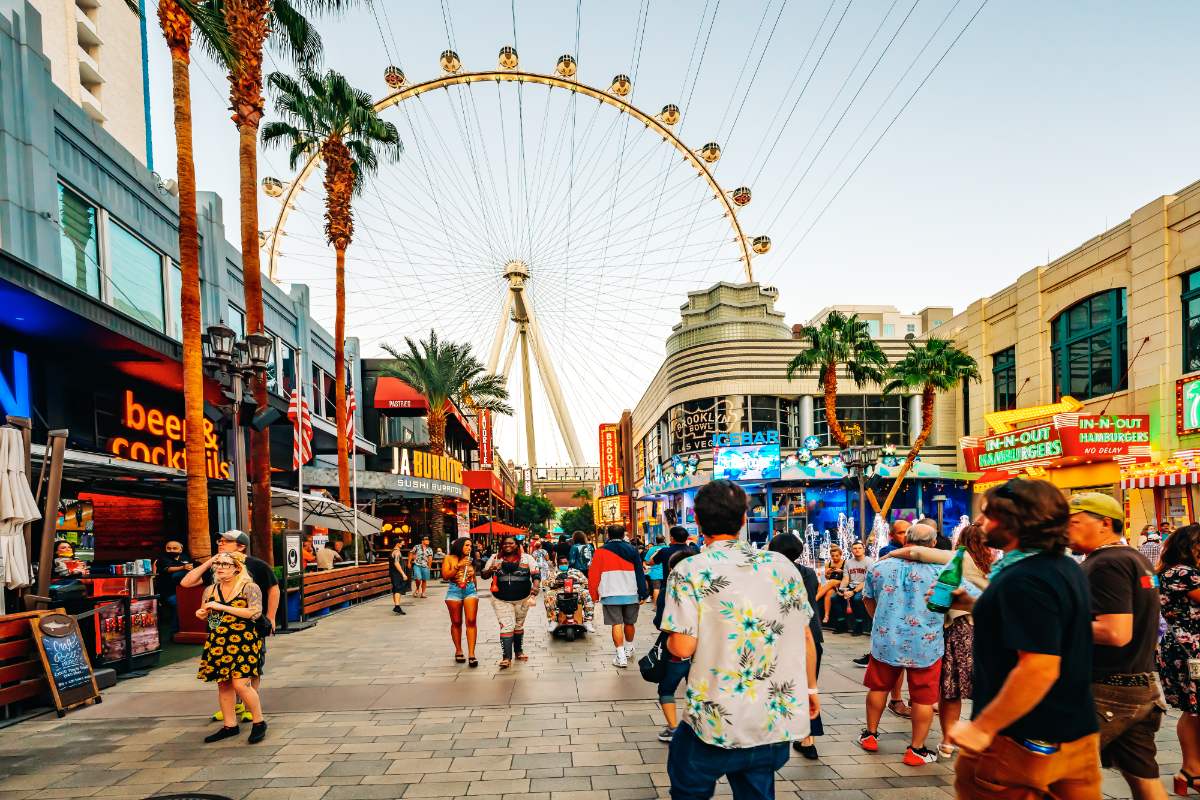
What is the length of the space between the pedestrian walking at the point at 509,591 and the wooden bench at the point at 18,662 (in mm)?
4669

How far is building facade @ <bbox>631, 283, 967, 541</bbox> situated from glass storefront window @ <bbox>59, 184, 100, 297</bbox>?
93.9 feet

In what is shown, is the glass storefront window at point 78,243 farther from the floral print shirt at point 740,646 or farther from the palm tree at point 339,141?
the floral print shirt at point 740,646

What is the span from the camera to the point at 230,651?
5.73 meters

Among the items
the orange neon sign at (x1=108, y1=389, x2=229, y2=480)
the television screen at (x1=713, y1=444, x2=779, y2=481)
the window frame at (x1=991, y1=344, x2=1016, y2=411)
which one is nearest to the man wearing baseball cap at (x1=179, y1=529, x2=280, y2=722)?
the orange neon sign at (x1=108, y1=389, x2=229, y2=480)

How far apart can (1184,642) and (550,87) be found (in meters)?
34.0

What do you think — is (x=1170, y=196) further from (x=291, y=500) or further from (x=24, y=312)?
(x=24, y=312)

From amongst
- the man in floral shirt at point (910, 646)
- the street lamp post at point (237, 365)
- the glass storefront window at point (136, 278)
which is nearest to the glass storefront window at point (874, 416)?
the glass storefront window at point (136, 278)

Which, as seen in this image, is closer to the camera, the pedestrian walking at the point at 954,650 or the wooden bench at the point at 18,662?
the pedestrian walking at the point at 954,650

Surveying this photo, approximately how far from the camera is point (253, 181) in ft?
46.8

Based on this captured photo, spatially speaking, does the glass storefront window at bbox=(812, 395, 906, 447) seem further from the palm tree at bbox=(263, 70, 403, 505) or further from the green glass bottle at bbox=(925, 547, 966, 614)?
the green glass bottle at bbox=(925, 547, 966, 614)

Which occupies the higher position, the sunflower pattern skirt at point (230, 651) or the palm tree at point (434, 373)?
the palm tree at point (434, 373)

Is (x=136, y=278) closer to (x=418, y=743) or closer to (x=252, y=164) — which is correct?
(x=252, y=164)

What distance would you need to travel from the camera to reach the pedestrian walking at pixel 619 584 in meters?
8.46

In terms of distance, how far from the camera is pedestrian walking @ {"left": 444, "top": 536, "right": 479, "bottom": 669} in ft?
28.3
